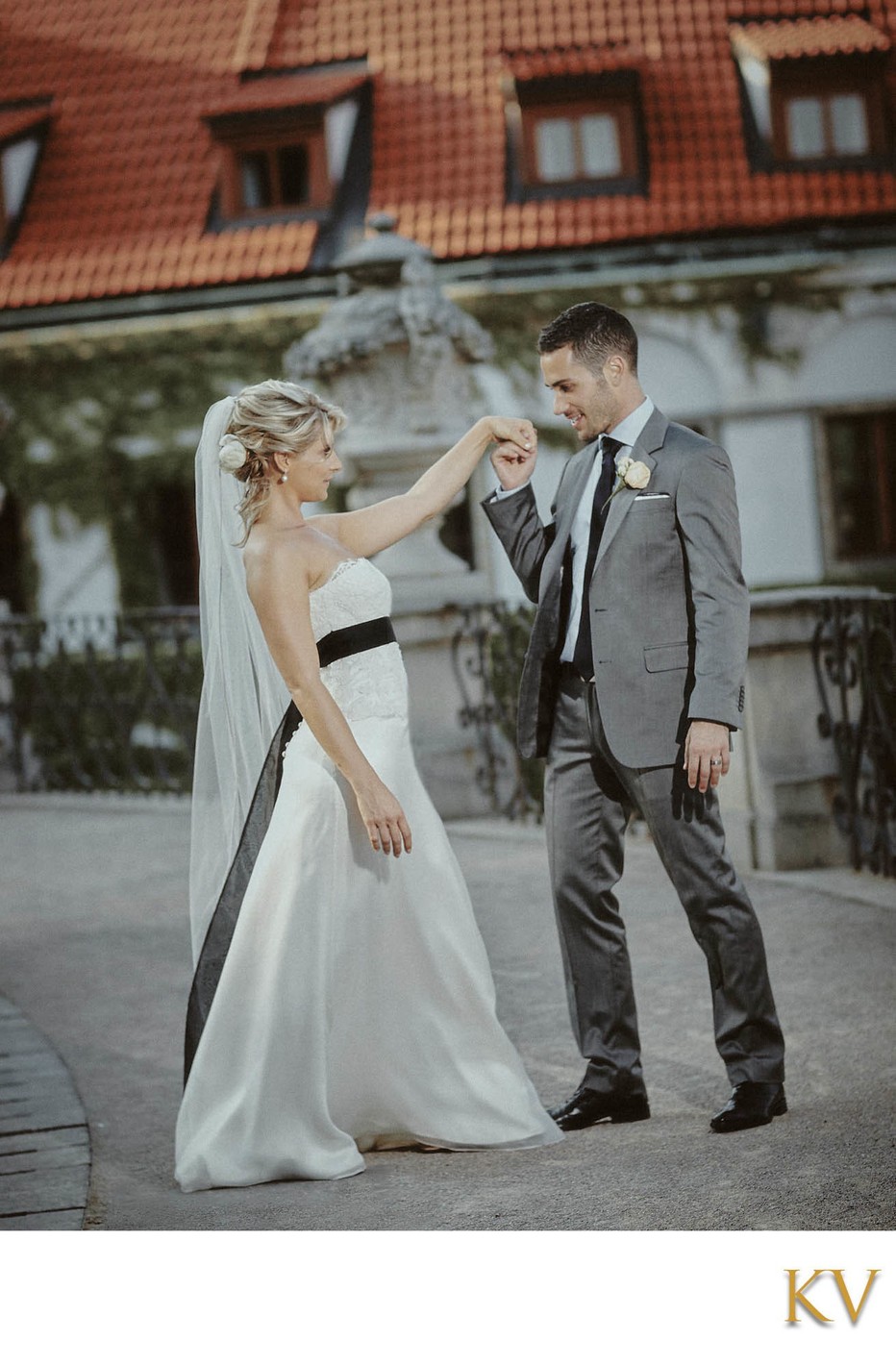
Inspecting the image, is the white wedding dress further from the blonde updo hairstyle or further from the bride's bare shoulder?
the blonde updo hairstyle

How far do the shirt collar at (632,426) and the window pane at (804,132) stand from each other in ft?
4.32

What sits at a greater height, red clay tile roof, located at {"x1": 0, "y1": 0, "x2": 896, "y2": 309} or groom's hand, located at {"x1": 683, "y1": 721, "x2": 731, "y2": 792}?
red clay tile roof, located at {"x1": 0, "y1": 0, "x2": 896, "y2": 309}

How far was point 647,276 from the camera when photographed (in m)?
5.45

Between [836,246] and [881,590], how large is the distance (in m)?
0.95

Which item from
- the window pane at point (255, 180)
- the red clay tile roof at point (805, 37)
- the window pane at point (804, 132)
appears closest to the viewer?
the red clay tile roof at point (805, 37)

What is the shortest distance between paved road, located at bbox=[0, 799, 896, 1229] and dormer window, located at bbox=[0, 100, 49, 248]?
192 cm

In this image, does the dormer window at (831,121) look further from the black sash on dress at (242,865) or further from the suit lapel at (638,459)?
the black sash on dress at (242,865)

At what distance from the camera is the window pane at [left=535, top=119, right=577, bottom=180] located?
4.09 meters

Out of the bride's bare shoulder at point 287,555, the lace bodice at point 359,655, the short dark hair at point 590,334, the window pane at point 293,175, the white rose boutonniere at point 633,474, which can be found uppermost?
the window pane at point 293,175

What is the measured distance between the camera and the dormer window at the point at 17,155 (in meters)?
4.23

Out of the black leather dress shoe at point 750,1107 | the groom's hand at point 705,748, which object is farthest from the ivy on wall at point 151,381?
the black leather dress shoe at point 750,1107

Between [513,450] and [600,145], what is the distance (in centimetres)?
139

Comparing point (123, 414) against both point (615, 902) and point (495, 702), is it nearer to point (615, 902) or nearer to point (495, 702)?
point (495, 702)

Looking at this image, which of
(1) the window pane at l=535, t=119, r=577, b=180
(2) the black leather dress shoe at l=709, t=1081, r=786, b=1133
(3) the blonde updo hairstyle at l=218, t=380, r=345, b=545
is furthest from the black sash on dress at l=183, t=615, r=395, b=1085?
(1) the window pane at l=535, t=119, r=577, b=180
